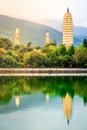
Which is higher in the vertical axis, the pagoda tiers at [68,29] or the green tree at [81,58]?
the pagoda tiers at [68,29]

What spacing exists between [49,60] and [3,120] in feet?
56.6

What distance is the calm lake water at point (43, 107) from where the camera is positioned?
344 inches

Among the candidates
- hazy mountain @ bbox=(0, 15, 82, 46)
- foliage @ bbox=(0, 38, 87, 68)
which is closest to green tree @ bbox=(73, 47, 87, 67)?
foliage @ bbox=(0, 38, 87, 68)

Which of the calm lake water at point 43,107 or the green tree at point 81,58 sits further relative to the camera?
the green tree at point 81,58

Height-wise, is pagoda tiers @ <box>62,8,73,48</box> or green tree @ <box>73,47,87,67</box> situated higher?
pagoda tiers @ <box>62,8,73,48</box>

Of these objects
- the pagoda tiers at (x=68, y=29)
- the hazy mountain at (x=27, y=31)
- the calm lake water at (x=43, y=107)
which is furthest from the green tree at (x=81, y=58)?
the hazy mountain at (x=27, y=31)

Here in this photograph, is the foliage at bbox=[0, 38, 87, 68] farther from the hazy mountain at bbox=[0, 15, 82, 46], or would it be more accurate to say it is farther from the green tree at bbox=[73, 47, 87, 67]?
the hazy mountain at bbox=[0, 15, 82, 46]

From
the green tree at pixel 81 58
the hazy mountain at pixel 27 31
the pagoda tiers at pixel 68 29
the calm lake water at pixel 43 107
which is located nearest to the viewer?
the calm lake water at pixel 43 107

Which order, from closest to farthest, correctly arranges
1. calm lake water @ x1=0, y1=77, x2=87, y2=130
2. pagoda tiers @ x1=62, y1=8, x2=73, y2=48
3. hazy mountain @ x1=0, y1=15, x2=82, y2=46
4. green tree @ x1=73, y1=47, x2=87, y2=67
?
calm lake water @ x1=0, y1=77, x2=87, y2=130, green tree @ x1=73, y1=47, x2=87, y2=67, pagoda tiers @ x1=62, y1=8, x2=73, y2=48, hazy mountain @ x1=0, y1=15, x2=82, y2=46

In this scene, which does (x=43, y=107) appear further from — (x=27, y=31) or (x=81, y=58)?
(x=27, y=31)

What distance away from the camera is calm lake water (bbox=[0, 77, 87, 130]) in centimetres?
874

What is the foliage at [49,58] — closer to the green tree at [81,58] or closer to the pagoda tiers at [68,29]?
the green tree at [81,58]

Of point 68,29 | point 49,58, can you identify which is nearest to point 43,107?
point 49,58

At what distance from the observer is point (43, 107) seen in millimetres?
10961
